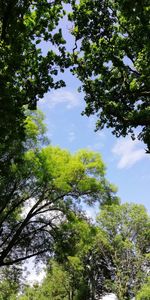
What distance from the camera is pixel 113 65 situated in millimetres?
16547

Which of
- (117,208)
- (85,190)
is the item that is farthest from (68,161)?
(117,208)

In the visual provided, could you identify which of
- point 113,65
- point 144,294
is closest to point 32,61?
point 113,65

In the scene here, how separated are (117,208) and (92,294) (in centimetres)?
1249

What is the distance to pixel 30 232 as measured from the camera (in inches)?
968

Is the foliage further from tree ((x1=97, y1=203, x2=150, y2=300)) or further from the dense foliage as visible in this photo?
tree ((x1=97, y1=203, x2=150, y2=300))

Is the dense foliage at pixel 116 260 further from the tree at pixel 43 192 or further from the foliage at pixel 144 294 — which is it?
the tree at pixel 43 192

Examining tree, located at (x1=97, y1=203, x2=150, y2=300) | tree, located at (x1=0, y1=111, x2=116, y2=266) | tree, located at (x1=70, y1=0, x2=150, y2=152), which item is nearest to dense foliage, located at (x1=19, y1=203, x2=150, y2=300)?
tree, located at (x1=97, y1=203, x2=150, y2=300)

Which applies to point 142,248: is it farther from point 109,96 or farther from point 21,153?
point 109,96

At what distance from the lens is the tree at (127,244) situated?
149 feet

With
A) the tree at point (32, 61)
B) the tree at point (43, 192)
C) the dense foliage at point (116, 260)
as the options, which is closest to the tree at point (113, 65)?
the tree at point (32, 61)

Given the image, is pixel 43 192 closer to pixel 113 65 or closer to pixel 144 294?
pixel 113 65

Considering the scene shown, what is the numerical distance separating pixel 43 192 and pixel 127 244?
24198mm

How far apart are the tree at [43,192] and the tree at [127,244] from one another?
20.9 metres

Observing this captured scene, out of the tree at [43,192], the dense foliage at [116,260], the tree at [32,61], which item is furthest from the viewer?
the dense foliage at [116,260]
